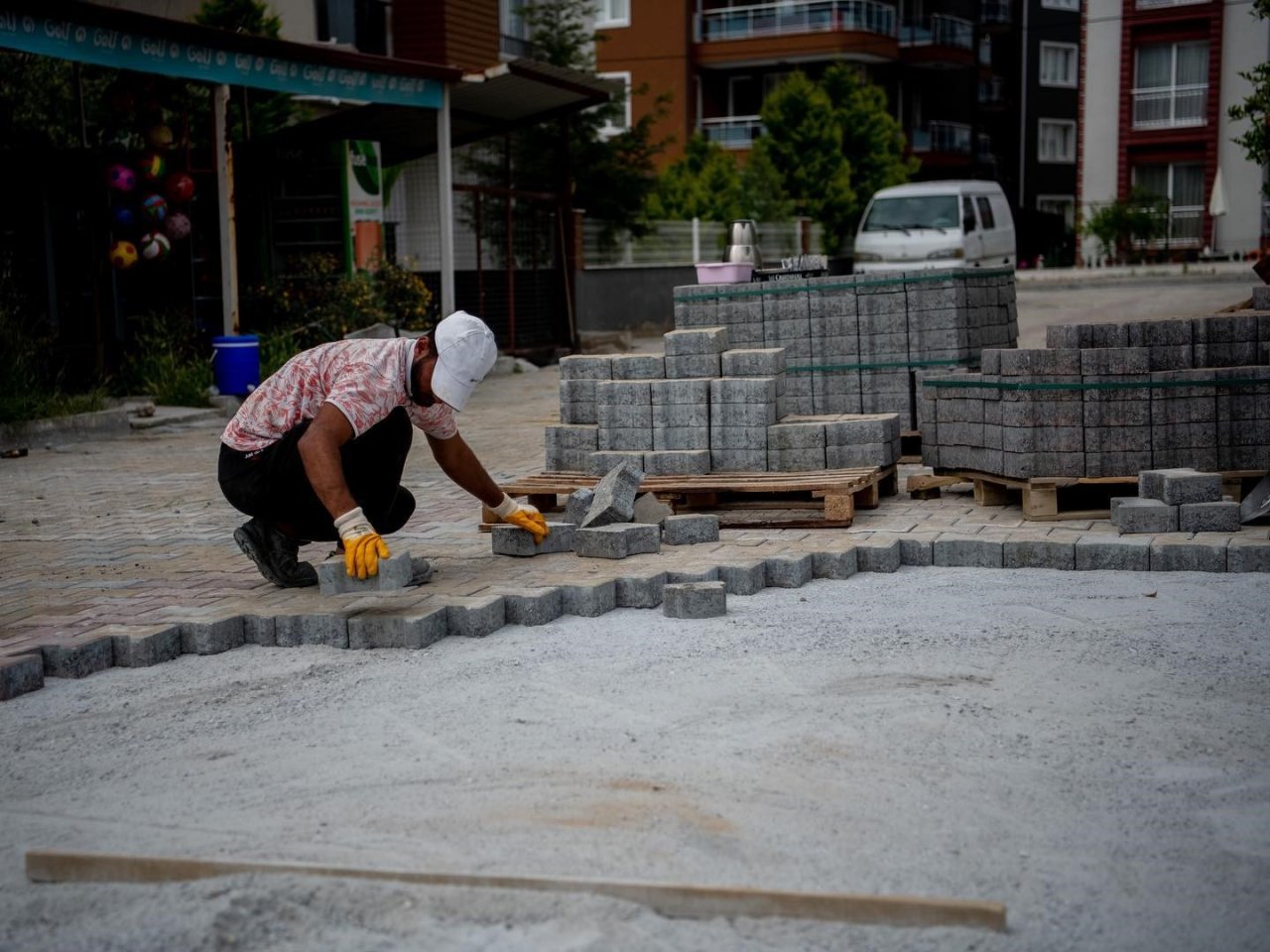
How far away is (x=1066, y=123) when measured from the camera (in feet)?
176

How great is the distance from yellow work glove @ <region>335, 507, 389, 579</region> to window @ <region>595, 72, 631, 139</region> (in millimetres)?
21812

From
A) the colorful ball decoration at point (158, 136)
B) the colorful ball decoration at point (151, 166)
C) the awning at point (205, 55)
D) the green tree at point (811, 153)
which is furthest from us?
the green tree at point (811, 153)

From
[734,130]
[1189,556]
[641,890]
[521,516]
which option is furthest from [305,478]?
[734,130]

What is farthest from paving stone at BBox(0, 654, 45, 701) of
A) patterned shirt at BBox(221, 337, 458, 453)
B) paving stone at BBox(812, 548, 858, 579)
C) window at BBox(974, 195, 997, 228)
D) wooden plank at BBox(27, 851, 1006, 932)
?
window at BBox(974, 195, 997, 228)

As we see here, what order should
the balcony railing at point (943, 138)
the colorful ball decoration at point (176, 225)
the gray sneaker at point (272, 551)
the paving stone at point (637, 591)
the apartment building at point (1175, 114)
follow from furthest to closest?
the balcony railing at point (943, 138) < the apartment building at point (1175, 114) < the colorful ball decoration at point (176, 225) < the gray sneaker at point (272, 551) < the paving stone at point (637, 591)

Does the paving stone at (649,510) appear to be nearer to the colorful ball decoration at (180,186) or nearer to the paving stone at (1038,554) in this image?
the paving stone at (1038,554)

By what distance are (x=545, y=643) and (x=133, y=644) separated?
170cm

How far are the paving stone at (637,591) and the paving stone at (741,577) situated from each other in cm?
39

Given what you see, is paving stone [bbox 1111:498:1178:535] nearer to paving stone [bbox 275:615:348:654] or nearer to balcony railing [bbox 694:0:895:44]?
paving stone [bbox 275:615:348:654]

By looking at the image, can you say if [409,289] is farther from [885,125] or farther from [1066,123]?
[1066,123]

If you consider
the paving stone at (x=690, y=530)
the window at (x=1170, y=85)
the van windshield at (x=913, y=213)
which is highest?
the window at (x=1170, y=85)

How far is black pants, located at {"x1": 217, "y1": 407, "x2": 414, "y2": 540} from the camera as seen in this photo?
21.7ft

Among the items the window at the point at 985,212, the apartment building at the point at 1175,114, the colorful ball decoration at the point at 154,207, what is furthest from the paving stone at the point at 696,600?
the apartment building at the point at 1175,114

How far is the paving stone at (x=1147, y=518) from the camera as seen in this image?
7.67 meters
